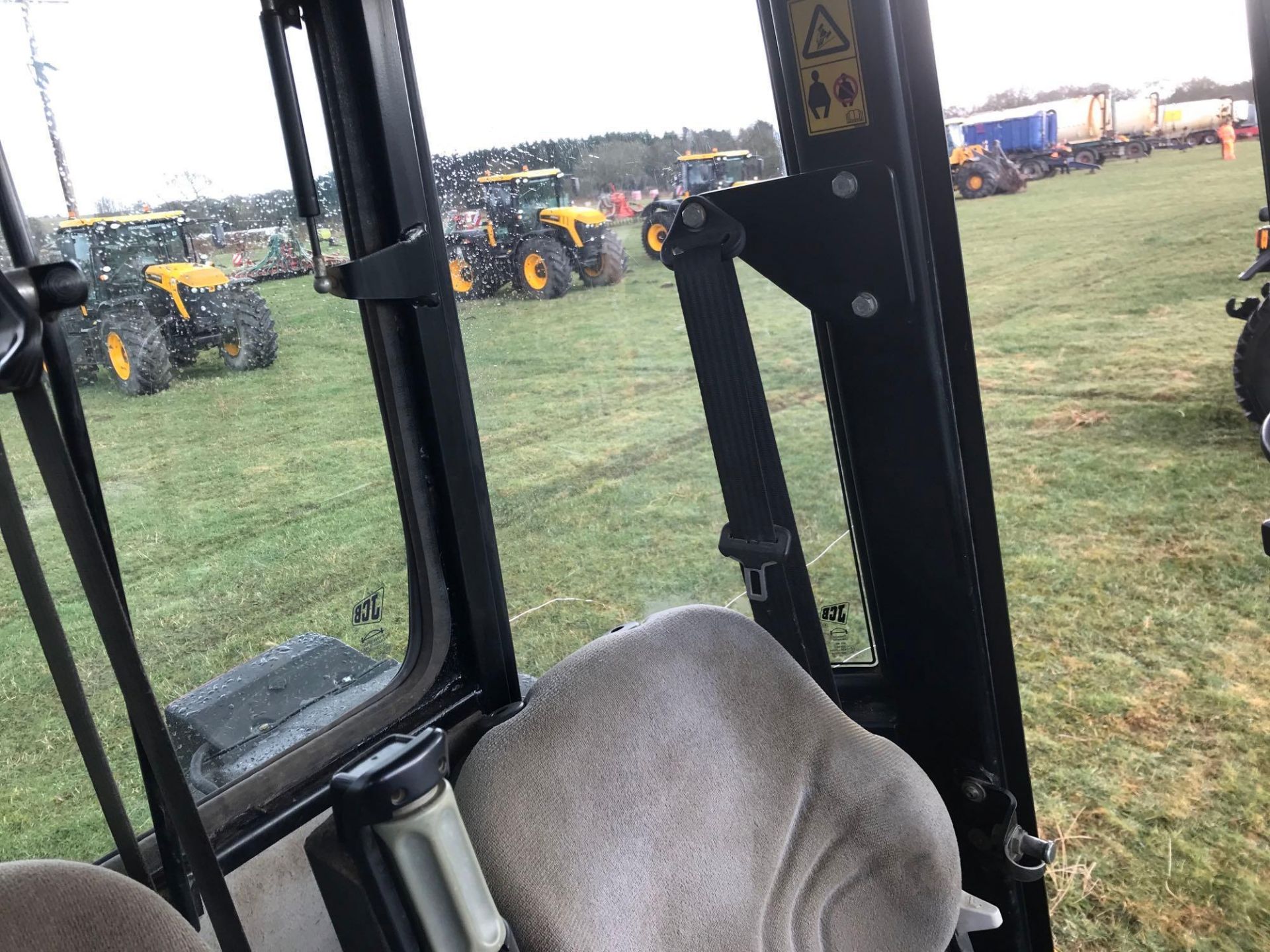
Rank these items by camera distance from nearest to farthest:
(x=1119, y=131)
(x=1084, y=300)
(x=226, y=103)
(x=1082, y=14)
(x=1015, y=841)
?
1. (x=226, y=103)
2. (x=1015, y=841)
3. (x=1082, y=14)
4. (x=1119, y=131)
5. (x=1084, y=300)

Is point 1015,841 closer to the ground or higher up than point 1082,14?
closer to the ground

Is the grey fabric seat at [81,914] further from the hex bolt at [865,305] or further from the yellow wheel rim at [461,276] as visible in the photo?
the hex bolt at [865,305]

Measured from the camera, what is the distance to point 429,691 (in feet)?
4.01

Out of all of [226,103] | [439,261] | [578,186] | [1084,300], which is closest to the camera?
[226,103]

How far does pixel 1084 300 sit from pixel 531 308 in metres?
7.76

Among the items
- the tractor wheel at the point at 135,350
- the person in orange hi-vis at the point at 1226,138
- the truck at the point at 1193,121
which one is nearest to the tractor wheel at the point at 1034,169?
the truck at the point at 1193,121

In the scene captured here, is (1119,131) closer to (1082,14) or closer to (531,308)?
(1082,14)

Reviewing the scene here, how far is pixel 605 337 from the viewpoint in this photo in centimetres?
140

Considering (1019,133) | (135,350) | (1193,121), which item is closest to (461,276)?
(135,350)

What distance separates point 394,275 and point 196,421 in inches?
9.9

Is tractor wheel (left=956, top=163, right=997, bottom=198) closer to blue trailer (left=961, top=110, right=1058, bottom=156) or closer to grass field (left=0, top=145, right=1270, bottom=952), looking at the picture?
blue trailer (left=961, top=110, right=1058, bottom=156)

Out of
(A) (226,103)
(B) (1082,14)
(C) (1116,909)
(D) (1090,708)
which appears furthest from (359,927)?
(B) (1082,14)

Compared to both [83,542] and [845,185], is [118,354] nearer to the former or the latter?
[83,542]

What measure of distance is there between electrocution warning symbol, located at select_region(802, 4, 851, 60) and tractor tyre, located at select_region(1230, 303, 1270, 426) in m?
1.99
